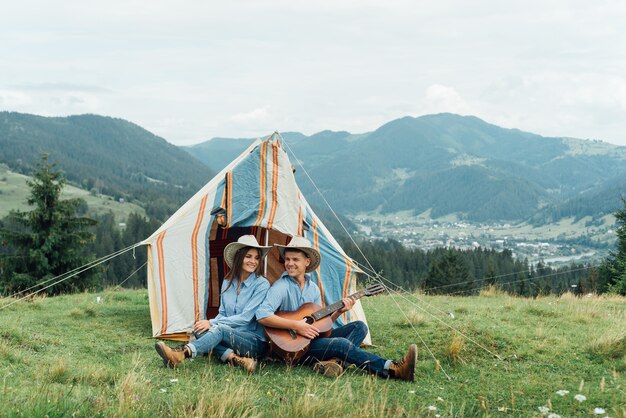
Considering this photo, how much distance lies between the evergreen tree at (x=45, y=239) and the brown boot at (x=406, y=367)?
62.0 feet

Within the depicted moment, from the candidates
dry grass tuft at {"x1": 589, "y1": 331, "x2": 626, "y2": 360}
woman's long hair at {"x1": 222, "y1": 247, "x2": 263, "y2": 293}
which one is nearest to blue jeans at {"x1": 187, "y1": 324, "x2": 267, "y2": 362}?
woman's long hair at {"x1": 222, "y1": 247, "x2": 263, "y2": 293}

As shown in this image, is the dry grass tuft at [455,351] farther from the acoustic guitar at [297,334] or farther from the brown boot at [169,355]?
the brown boot at [169,355]

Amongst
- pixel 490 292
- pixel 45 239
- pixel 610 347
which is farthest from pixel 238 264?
pixel 45 239

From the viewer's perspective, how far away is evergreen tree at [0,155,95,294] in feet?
75.8

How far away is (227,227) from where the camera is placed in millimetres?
9070

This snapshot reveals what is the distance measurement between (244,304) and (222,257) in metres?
2.85

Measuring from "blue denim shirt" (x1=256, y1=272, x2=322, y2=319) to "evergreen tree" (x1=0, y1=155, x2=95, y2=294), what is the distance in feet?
58.3

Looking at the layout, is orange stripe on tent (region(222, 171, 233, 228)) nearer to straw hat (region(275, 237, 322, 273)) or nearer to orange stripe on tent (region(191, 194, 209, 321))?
orange stripe on tent (region(191, 194, 209, 321))

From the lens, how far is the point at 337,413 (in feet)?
14.0

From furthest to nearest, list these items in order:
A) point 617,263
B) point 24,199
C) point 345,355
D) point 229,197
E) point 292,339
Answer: point 24,199, point 617,263, point 229,197, point 292,339, point 345,355

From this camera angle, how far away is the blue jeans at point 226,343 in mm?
6566

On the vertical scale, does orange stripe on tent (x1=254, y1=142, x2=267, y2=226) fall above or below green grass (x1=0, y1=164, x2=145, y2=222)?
below

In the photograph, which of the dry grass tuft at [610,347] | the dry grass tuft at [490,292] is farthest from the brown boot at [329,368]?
the dry grass tuft at [490,292]

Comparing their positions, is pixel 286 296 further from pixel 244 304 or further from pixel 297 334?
pixel 244 304
